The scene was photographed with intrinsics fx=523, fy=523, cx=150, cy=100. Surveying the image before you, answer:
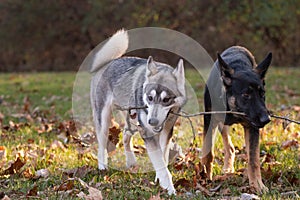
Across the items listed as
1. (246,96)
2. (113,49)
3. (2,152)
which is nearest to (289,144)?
(246,96)

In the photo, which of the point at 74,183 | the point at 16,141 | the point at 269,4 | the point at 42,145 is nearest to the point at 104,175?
the point at 74,183

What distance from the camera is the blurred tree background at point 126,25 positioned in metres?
16.7

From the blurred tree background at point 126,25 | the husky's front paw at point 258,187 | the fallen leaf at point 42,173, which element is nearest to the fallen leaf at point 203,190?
the husky's front paw at point 258,187

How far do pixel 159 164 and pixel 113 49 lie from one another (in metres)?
1.59

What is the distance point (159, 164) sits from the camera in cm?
423

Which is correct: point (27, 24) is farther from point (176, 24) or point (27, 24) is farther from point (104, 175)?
point (104, 175)

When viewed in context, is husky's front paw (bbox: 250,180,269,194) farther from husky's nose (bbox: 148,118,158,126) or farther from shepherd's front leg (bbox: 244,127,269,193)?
husky's nose (bbox: 148,118,158,126)

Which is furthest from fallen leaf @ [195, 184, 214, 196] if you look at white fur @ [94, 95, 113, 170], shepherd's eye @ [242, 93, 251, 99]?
white fur @ [94, 95, 113, 170]

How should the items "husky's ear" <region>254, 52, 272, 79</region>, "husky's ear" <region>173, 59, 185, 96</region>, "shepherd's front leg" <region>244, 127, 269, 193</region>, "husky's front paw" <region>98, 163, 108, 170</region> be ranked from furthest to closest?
"husky's front paw" <region>98, 163, 108, 170</region> → "husky's ear" <region>173, 59, 185, 96</region> → "husky's ear" <region>254, 52, 272, 79</region> → "shepherd's front leg" <region>244, 127, 269, 193</region>

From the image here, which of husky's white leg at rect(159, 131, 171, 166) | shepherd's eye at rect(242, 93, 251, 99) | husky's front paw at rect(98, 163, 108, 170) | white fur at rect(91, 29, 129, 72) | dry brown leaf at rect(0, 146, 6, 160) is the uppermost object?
white fur at rect(91, 29, 129, 72)

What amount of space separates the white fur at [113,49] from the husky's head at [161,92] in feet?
2.81

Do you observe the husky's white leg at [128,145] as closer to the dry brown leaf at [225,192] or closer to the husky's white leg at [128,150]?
the husky's white leg at [128,150]

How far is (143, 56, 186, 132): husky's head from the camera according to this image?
4000mm

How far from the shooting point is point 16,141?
19.2 feet
